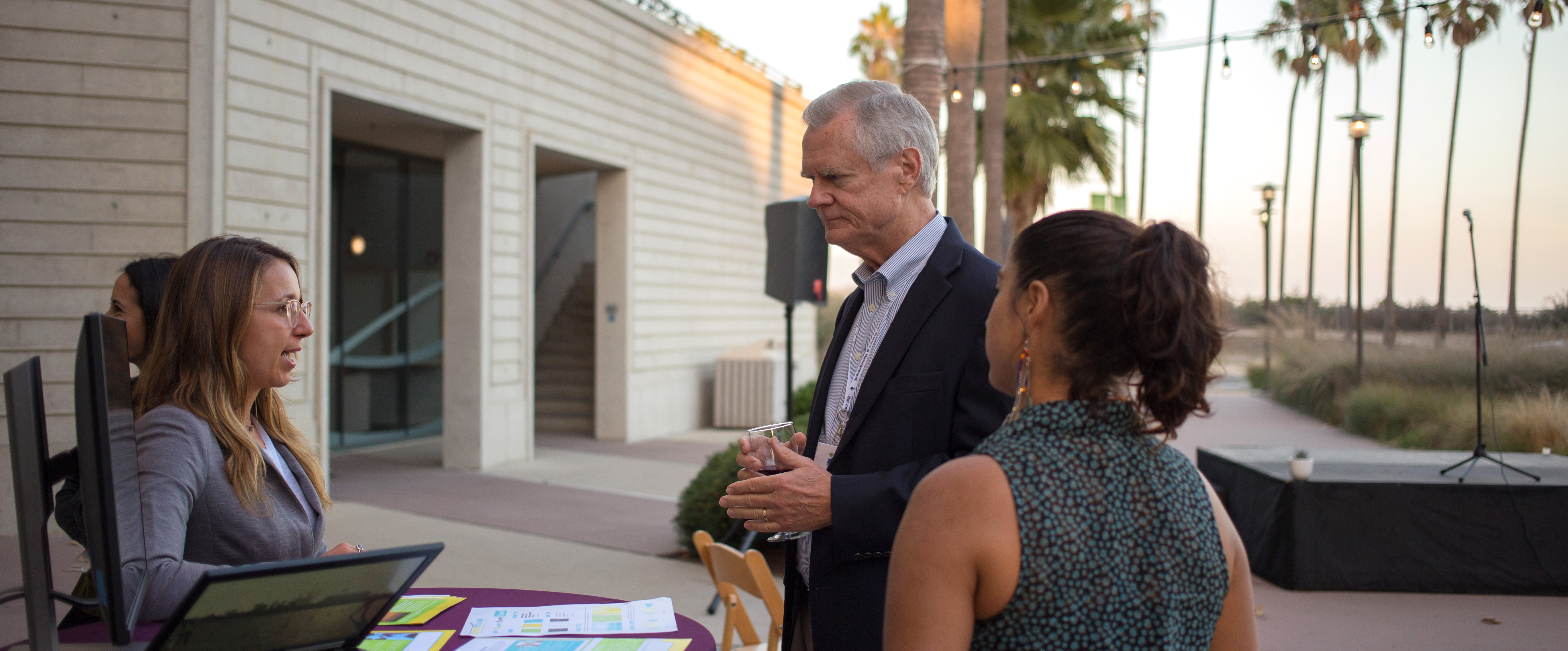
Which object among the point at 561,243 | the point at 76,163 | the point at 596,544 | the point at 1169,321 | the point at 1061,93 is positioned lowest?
the point at 596,544

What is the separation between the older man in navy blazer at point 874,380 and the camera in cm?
192

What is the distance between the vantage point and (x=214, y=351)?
6.56 feet

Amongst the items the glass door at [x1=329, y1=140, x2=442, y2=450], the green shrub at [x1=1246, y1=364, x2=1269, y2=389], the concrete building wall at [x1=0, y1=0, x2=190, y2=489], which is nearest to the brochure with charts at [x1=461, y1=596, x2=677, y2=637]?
the concrete building wall at [x1=0, y1=0, x2=190, y2=489]

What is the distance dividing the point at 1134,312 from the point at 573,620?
1.36 meters

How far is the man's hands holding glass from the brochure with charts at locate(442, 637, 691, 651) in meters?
0.28

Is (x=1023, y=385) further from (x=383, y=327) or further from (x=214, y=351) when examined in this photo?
(x=383, y=327)

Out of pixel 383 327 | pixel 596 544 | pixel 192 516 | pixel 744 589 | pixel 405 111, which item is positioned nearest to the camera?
pixel 192 516

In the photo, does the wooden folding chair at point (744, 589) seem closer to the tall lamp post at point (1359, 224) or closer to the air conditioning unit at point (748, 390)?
the air conditioning unit at point (748, 390)

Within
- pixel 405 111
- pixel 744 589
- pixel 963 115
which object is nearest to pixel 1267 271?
pixel 963 115

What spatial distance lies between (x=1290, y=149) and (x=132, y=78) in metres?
24.0

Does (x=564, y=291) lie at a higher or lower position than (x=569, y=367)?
higher

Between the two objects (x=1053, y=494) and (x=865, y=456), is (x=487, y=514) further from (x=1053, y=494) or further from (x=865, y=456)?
(x=1053, y=494)

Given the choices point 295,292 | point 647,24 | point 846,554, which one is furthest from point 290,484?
point 647,24

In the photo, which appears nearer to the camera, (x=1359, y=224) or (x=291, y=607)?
(x=291, y=607)
